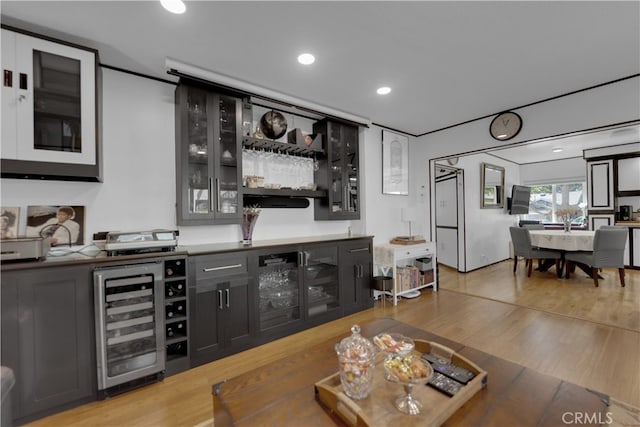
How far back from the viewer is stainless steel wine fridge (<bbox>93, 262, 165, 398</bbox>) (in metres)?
1.92

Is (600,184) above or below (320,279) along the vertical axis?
above

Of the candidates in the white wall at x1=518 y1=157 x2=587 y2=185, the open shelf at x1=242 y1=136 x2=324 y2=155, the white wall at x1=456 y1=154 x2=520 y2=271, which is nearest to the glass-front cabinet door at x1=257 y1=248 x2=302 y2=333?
the open shelf at x1=242 y1=136 x2=324 y2=155

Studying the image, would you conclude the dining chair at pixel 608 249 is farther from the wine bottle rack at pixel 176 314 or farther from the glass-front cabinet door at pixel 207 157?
the wine bottle rack at pixel 176 314

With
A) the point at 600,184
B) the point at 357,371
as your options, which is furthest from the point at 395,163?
the point at 600,184

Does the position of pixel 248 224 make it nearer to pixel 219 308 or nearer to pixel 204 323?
pixel 219 308

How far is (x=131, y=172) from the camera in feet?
8.12

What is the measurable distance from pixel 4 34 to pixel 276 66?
6.02 ft

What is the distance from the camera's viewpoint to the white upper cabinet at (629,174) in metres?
5.52

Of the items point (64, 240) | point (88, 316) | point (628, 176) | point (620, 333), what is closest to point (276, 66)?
point (64, 240)

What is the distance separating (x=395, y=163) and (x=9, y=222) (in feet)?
14.4

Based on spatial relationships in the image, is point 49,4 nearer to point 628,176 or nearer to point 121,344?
point 121,344

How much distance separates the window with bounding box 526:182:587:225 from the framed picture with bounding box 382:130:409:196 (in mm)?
5178

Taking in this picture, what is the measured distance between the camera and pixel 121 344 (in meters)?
2.02

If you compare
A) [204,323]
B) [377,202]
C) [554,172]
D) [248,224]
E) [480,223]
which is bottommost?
[204,323]
